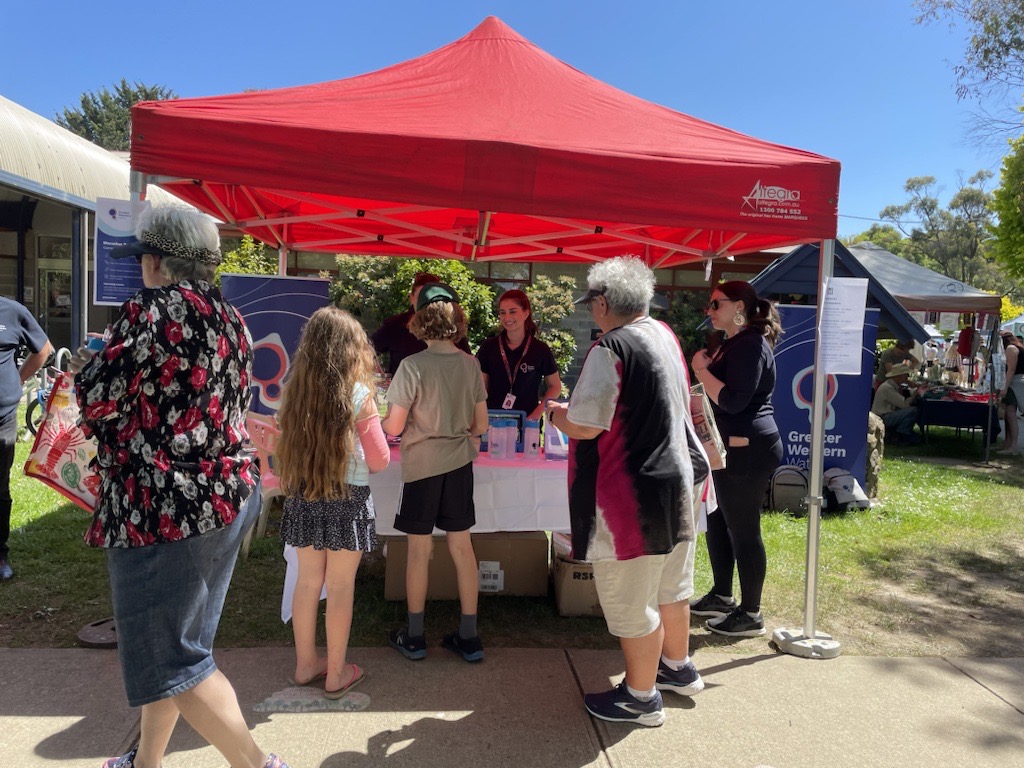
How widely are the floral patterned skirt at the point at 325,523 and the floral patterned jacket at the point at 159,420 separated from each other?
0.83 metres

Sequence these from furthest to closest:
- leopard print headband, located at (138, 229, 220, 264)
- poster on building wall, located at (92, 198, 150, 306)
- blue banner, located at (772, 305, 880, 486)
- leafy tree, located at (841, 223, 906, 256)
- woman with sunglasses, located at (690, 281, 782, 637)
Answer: leafy tree, located at (841, 223, 906, 256) → blue banner, located at (772, 305, 880, 486) → woman with sunglasses, located at (690, 281, 782, 637) → poster on building wall, located at (92, 198, 150, 306) → leopard print headband, located at (138, 229, 220, 264)

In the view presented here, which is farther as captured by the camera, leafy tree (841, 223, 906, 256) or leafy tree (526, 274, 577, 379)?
leafy tree (841, 223, 906, 256)

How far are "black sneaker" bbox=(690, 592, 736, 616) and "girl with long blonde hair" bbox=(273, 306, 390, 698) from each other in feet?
6.87

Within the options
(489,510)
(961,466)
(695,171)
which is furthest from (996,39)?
(489,510)

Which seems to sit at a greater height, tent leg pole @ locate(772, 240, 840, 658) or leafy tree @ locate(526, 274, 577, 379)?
leafy tree @ locate(526, 274, 577, 379)

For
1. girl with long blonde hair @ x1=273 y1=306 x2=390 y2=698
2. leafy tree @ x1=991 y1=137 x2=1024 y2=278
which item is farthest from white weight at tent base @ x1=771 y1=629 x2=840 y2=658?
leafy tree @ x1=991 y1=137 x2=1024 y2=278

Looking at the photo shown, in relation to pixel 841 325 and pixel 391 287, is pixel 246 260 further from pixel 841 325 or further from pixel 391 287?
pixel 841 325

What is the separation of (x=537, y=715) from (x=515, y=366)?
208 cm

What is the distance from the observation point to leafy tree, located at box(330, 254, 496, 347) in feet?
38.3

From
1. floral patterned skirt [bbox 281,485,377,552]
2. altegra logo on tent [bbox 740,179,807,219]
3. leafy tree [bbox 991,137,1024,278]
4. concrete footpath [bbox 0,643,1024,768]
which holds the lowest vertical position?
concrete footpath [bbox 0,643,1024,768]

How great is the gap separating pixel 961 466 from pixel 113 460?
10.1 m

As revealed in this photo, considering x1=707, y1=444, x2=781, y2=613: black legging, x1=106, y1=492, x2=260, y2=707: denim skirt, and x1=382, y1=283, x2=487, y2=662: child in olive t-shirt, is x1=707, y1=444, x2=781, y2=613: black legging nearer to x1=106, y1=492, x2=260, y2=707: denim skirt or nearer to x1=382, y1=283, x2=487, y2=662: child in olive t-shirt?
x1=382, y1=283, x2=487, y2=662: child in olive t-shirt

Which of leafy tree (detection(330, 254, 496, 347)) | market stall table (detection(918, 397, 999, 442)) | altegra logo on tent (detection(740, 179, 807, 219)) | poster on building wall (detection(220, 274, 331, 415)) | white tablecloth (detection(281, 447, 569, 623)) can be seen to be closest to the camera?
altegra logo on tent (detection(740, 179, 807, 219))

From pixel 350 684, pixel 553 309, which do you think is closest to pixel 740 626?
Result: pixel 350 684
